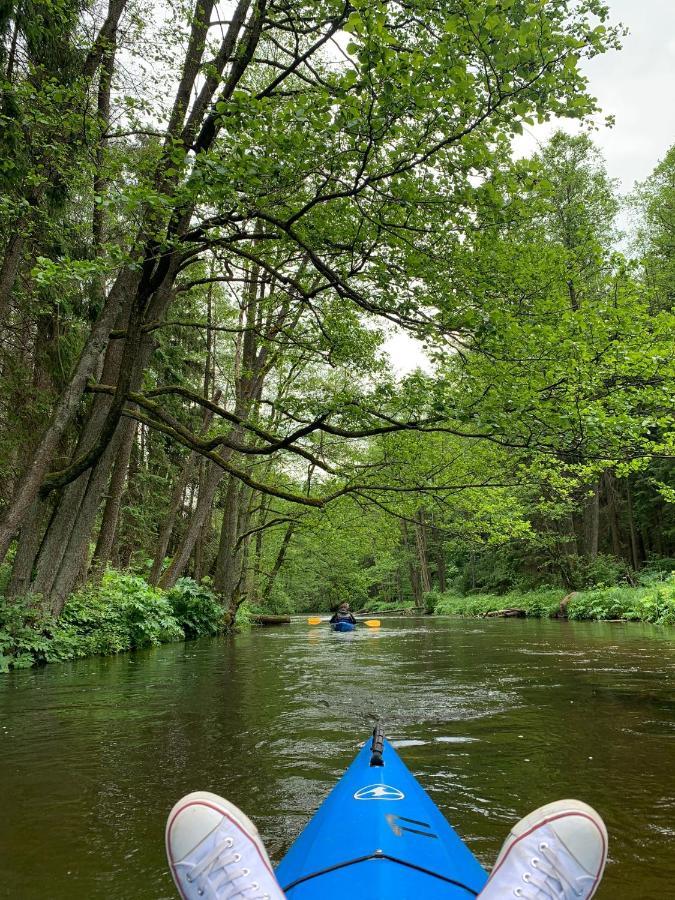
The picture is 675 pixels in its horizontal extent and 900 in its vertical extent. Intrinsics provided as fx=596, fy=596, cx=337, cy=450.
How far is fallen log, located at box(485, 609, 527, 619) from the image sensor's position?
22609mm

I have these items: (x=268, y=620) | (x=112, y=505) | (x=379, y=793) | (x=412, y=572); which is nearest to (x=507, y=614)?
(x=268, y=620)

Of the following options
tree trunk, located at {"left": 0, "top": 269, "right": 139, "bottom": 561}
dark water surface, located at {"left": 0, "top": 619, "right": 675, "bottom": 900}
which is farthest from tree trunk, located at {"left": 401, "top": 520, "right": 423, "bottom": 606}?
tree trunk, located at {"left": 0, "top": 269, "right": 139, "bottom": 561}

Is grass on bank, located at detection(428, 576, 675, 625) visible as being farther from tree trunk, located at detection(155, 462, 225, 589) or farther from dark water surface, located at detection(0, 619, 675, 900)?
tree trunk, located at detection(155, 462, 225, 589)

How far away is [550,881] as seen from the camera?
1.57 m

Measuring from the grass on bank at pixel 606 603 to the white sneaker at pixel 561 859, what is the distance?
48.6ft

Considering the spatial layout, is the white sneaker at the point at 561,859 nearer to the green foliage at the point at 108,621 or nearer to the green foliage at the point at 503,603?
the green foliage at the point at 108,621

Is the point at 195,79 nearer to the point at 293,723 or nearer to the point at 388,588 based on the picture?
the point at 293,723

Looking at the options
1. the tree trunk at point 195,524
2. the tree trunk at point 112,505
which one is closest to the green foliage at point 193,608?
the tree trunk at point 195,524

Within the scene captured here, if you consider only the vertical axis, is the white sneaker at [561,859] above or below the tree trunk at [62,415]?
below

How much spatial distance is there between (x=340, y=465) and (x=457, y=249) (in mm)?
4018

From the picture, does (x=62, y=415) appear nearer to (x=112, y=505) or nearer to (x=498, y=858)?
(x=112, y=505)

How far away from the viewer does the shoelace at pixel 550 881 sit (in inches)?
61.5

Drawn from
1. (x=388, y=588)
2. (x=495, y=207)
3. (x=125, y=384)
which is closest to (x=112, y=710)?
(x=125, y=384)

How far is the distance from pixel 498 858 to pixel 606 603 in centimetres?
1744
